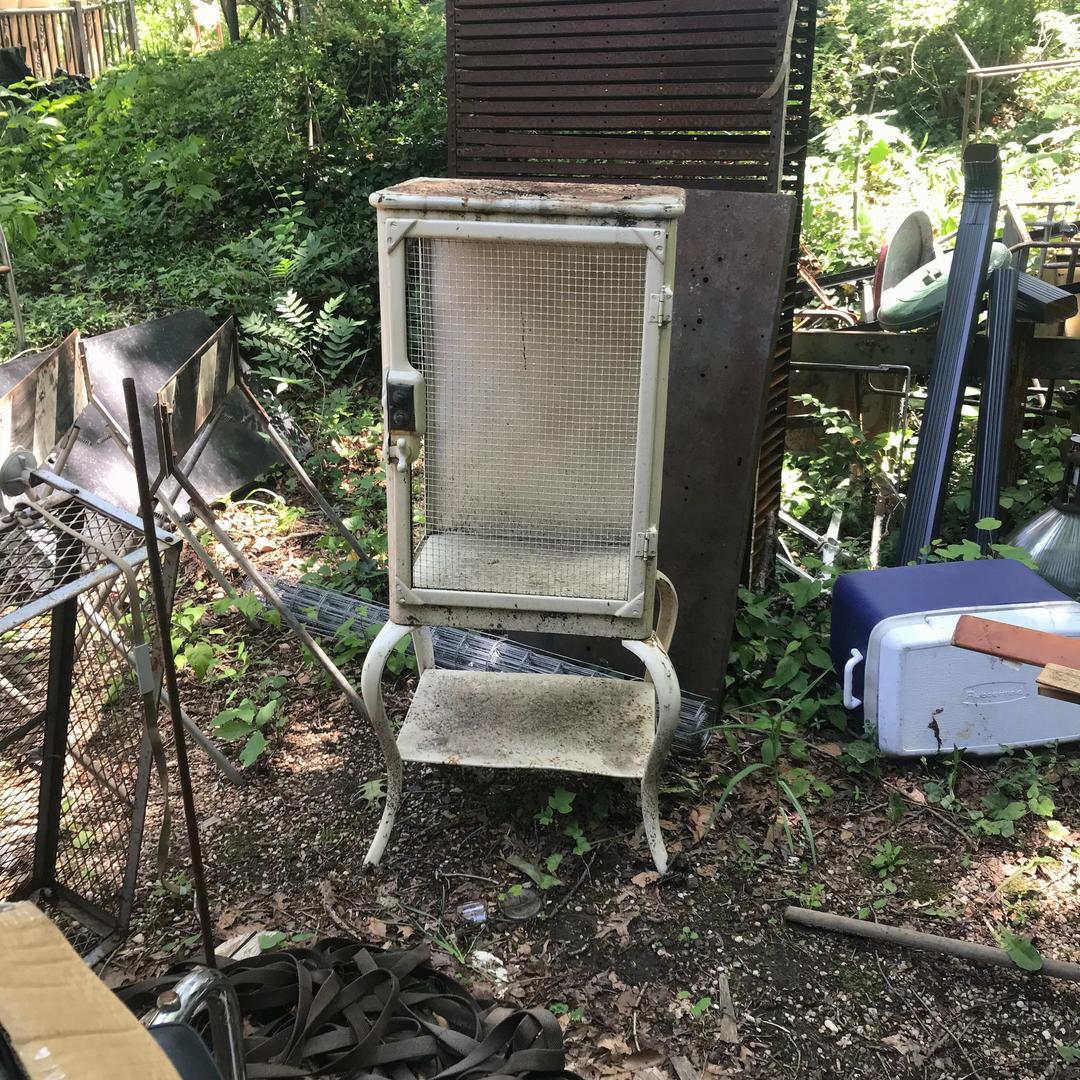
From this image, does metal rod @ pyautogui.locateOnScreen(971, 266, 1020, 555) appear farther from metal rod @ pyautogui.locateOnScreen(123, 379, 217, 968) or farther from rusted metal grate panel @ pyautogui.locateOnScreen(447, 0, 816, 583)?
metal rod @ pyautogui.locateOnScreen(123, 379, 217, 968)

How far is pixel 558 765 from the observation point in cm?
262

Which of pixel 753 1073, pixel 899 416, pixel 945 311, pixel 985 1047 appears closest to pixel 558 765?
pixel 753 1073

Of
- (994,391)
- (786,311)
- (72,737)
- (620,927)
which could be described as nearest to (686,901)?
(620,927)

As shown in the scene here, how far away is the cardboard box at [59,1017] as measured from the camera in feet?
2.39

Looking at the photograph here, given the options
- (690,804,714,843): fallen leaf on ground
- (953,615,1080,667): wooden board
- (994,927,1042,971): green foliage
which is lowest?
(690,804,714,843): fallen leaf on ground

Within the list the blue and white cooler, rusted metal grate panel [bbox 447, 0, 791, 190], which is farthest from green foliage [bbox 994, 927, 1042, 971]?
rusted metal grate panel [bbox 447, 0, 791, 190]

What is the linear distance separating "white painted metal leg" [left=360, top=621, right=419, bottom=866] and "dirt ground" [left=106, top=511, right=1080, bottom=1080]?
0.29 feet

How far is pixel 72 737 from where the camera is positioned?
2.89 metres

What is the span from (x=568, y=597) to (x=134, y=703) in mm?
1296

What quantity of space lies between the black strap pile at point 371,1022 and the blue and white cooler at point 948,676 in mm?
1508

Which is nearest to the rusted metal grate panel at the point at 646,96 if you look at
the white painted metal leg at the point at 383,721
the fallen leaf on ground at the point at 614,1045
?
the white painted metal leg at the point at 383,721

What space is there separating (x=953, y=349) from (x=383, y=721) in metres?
3.00

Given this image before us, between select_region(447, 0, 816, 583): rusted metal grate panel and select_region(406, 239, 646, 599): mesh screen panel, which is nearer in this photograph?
select_region(406, 239, 646, 599): mesh screen panel

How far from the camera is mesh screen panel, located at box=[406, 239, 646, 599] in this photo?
2338mm
